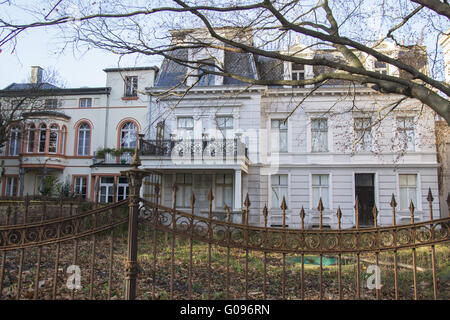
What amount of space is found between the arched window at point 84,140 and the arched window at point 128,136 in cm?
252

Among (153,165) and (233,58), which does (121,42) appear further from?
(233,58)

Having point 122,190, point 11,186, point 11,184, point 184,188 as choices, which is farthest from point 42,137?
point 184,188

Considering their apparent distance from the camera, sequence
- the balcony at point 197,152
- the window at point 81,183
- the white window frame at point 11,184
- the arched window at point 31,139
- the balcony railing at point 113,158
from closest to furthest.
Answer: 1. the balcony at point 197,152
2. the balcony railing at point 113,158
3. the window at point 81,183
4. the arched window at point 31,139
5. the white window frame at point 11,184

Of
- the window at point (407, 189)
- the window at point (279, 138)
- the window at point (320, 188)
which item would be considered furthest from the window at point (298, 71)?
the window at point (407, 189)

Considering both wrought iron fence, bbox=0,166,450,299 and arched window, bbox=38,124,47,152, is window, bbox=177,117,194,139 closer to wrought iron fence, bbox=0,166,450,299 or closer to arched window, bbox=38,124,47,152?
wrought iron fence, bbox=0,166,450,299

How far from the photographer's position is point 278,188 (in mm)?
18547

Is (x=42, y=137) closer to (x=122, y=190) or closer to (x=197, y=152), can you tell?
(x=122, y=190)

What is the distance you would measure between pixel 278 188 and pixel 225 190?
2.86 meters

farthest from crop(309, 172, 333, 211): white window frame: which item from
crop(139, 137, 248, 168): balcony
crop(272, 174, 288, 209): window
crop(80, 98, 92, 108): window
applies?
crop(80, 98, 92, 108): window

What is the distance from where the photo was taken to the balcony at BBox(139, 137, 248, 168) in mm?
16625

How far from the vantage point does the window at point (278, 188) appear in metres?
18.5

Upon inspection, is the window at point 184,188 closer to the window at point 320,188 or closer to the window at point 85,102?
the window at point 320,188

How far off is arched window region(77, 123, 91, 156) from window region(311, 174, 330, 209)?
16.5m
